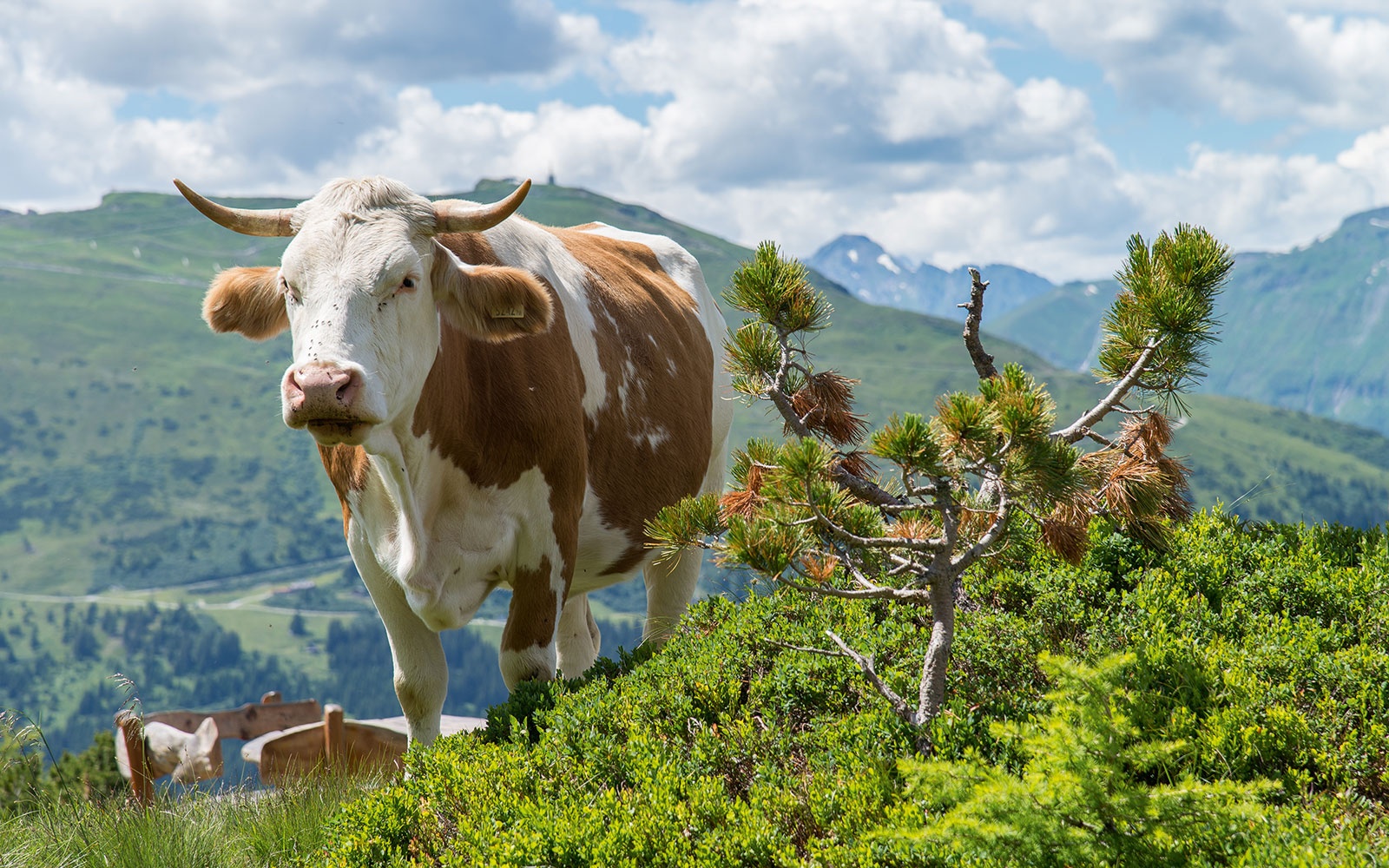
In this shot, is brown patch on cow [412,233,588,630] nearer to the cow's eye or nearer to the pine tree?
the cow's eye

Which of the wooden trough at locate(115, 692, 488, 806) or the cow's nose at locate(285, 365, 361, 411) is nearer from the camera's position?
the cow's nose at locate(285, 365, 361, 411)

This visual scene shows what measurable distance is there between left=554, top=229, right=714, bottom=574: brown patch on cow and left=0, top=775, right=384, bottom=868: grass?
7.86 feet

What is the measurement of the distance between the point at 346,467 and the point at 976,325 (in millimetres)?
3578

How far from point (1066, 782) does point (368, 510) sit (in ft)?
14.2

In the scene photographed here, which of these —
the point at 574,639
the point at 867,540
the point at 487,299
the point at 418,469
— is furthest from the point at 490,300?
the point at 574,639

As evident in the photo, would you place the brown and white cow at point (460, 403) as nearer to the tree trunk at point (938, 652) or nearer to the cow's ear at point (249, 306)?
the cow's ear at point (249, 306)

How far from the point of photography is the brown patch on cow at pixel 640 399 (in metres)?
7.48

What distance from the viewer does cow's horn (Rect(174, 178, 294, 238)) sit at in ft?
19.4

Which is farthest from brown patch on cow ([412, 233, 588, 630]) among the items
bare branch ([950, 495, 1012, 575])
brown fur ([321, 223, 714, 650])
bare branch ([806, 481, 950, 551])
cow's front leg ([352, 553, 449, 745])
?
bare branch ([950, 495, 1012, 575])

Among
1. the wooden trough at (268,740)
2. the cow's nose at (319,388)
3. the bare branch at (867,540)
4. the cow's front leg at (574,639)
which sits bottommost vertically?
the wooden trough at (268,740)

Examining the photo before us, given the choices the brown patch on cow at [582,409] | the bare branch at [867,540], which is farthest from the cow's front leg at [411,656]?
the bare branch at [867,540]

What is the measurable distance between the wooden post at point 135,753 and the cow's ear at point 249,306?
262cm

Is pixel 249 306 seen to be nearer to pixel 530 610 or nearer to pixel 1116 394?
pixel 530 610

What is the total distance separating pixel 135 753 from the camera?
743 cm
